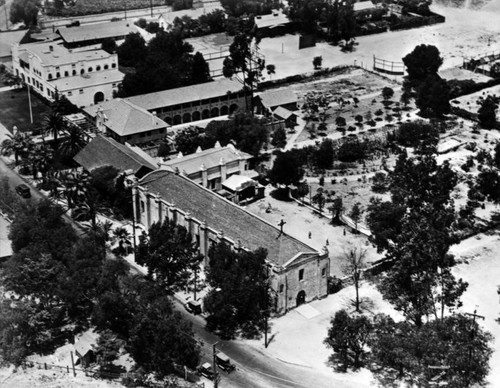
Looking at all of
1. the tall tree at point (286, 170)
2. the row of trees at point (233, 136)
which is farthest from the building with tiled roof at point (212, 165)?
the row of trees at point (233, 136)

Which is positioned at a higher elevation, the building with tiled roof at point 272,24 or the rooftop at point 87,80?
the building with tiled roof at point 272,24

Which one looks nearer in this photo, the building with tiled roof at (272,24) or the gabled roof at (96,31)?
the gabled roof at (96,31)

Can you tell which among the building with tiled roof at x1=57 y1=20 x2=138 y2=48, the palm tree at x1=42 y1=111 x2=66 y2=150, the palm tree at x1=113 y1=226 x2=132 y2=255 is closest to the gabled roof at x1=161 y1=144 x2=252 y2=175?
the palm tree at x1=113 y1=226 x2=132 y2=255

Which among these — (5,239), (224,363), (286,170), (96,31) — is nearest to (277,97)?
(286,170)

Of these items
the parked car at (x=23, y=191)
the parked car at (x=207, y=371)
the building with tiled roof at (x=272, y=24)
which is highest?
the building with tiled roof at (x=272, y=24)

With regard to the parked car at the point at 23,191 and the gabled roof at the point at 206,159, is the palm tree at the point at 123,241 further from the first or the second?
the parked car at the point at 23,191

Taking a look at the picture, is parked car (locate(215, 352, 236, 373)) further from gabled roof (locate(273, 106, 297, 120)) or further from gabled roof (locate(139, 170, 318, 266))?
gabled roof (locate(273, 106, 297, 120))

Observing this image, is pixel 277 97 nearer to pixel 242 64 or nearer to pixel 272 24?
pixel 242 64

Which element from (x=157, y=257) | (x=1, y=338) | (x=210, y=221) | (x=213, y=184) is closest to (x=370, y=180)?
(x=213, y=184)
